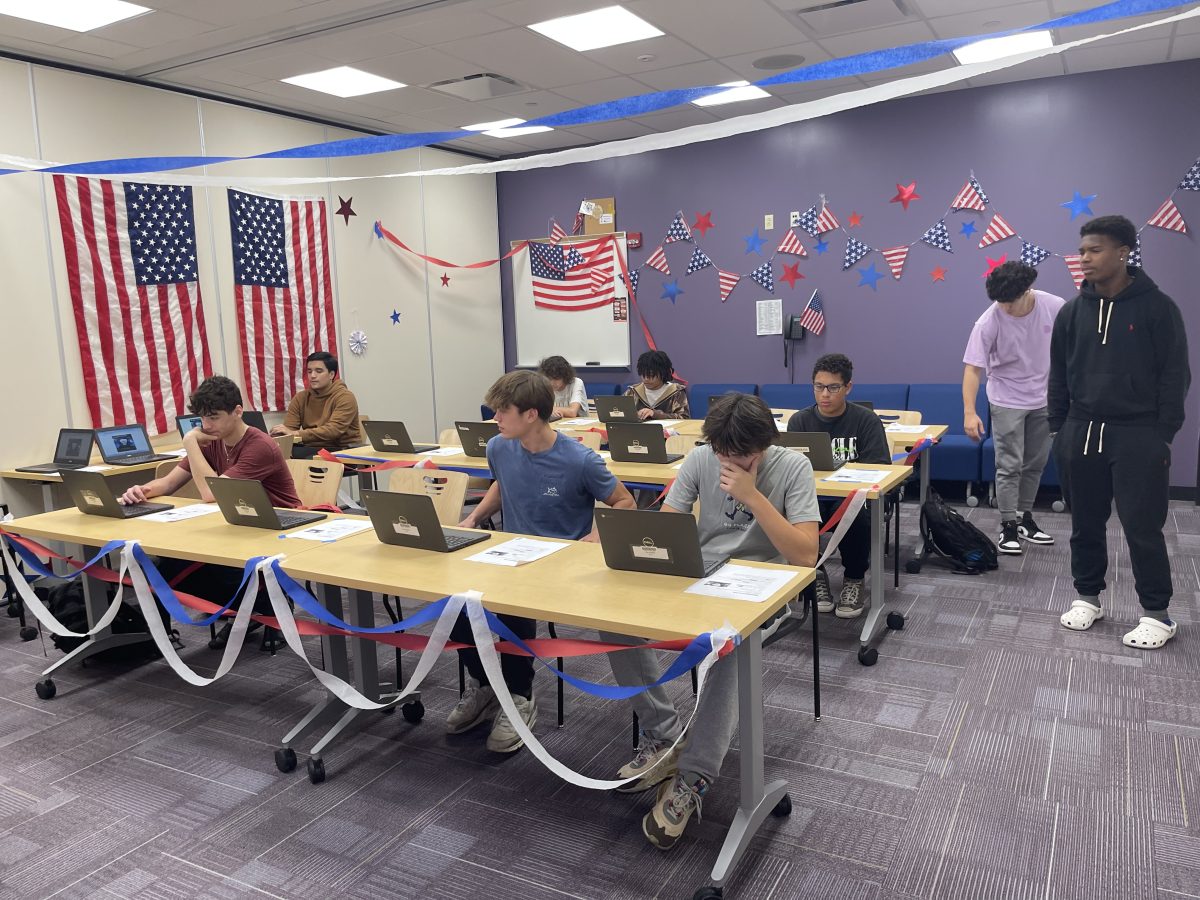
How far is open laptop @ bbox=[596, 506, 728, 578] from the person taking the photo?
2326 mm

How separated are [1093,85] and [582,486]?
18.8 feet

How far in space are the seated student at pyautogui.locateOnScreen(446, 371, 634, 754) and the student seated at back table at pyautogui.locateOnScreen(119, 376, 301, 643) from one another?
1135 mm

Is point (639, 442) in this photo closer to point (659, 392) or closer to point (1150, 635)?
point (659, 392)

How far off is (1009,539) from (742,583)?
3.54 metres

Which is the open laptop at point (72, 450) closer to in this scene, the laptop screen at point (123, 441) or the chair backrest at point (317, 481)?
the laptop screen at point (123, 441)

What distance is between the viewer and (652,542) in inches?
94.4

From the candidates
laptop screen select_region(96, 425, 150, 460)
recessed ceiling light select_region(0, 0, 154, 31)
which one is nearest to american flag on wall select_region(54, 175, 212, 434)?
laptop screen select_region(96, 425, 150, 460)

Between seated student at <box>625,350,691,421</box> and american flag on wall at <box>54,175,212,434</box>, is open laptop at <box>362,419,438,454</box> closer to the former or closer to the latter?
american flag on wall at <box>54,175,212,434</box>

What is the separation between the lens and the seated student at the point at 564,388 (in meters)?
6.24

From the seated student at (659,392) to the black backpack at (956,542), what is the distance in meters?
1.95

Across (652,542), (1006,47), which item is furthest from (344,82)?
(652,542)

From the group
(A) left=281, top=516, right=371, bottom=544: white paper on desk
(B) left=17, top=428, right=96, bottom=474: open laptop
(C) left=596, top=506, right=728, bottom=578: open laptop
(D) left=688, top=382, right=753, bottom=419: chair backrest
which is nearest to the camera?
(C) left=596, top=506, right=728, bottom=578: open laptop

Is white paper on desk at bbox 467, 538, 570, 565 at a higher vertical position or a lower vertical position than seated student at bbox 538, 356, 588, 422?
lower

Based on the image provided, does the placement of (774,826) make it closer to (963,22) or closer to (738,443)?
(738,443)
